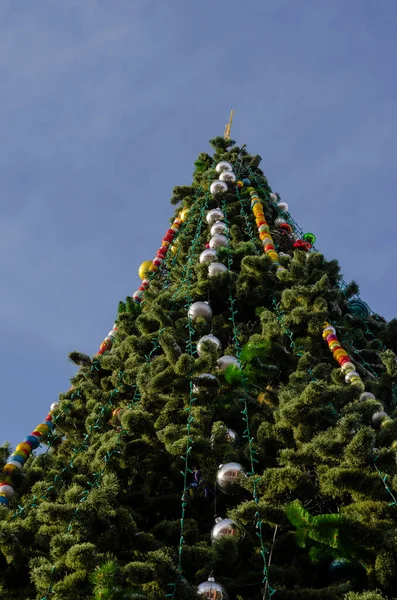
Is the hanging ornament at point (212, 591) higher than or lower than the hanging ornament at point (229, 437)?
lower

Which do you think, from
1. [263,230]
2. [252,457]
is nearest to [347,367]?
[252,457]

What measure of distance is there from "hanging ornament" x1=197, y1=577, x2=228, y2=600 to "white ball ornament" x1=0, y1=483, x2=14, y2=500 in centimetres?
193

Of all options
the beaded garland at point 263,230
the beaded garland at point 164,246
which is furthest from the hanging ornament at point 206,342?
the beaded garland at point 164,246

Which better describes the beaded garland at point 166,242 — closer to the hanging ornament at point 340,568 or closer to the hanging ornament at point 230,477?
the hanging ornament at point 230,477

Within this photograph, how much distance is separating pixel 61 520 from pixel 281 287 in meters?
3.66

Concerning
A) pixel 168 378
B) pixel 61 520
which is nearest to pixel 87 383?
pixel 168 378

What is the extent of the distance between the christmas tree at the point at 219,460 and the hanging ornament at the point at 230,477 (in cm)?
2

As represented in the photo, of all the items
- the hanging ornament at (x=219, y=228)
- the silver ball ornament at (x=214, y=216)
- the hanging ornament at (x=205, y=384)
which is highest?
the silver ball ornament at (x=214, y=216)

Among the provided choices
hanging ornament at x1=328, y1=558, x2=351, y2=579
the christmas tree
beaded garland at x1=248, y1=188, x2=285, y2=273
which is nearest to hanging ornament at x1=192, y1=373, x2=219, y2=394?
the christmas tree

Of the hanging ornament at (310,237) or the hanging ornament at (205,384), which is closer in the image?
the hanging ornament at (205,384)

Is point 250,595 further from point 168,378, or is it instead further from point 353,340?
point 353,340

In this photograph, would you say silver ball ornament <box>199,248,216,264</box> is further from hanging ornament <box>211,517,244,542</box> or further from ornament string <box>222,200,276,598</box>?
hanging ornament <box>211,517,244,542</box>

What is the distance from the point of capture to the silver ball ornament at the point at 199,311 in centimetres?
604

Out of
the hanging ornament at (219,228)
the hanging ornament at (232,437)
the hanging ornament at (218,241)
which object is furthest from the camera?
the hanging ornament at (219,228)
